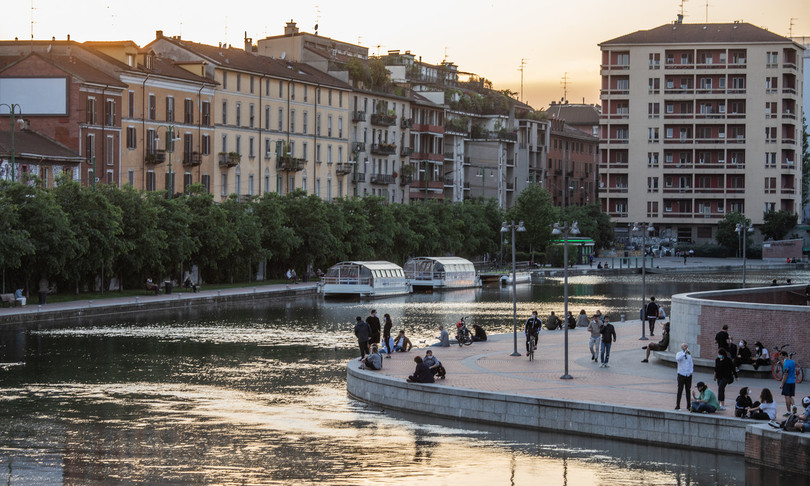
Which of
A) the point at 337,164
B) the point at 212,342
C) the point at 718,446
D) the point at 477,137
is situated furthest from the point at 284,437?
the point at 477,137

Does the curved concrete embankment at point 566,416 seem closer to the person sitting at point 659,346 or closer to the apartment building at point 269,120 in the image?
the person sitting at point 659,346

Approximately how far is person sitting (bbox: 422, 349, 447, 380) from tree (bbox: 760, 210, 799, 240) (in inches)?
5356

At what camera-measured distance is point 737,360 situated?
120 ft

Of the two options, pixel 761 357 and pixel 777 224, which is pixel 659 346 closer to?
pixel 761 357

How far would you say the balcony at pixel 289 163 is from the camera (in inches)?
4904

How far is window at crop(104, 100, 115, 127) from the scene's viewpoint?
97.8 m

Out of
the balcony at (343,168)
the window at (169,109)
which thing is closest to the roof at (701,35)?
the balcony at (343,168)

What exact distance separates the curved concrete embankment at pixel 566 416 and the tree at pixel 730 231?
131659 millimetres

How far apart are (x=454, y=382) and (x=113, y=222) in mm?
42323

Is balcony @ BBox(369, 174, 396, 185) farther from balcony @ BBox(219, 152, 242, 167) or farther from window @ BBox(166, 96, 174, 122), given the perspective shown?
window @ BBox(166, 96, 174, 122)

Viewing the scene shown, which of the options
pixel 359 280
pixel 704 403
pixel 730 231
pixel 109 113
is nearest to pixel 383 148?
pixel 730 231

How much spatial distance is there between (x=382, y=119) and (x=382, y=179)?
6.62m

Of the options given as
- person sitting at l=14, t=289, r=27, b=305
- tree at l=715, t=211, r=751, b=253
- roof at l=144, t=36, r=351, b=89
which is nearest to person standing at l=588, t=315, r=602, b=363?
person sitting at l=14, t=289, r=27, b=305

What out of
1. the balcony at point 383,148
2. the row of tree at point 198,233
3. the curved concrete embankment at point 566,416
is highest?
the balcony at point 383,148
